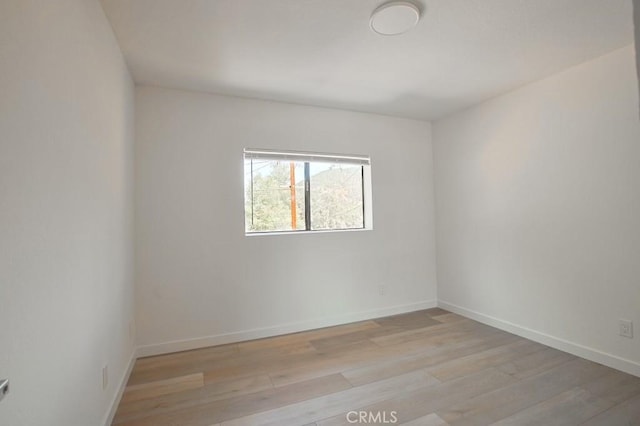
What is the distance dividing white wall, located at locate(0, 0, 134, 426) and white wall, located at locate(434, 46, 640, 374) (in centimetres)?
333

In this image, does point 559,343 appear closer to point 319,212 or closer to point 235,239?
point 319,212

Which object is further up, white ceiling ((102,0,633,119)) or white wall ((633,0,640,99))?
white ceiling ((102,0,633,119))

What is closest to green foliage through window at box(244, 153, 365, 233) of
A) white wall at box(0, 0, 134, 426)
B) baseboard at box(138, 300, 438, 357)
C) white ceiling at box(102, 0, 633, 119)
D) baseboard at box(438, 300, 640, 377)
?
white ceiling at box(102, 0, 633, 119)

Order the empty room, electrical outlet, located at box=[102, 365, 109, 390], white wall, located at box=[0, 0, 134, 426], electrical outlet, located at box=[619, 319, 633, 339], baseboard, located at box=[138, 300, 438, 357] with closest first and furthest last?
1. white wall, located at box=[0, 0, 134, 426]
2. the empty room
3. electrical outlet, located at box=[102, 365, 109, 390]
4. electrical outlet, located at box=[619, 319, 633, 339]
5. baseboard, located at box=[138, 300, 438, 357]

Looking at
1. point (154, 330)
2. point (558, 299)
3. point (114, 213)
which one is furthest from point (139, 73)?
point (558, 299)

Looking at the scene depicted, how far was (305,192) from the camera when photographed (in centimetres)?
317

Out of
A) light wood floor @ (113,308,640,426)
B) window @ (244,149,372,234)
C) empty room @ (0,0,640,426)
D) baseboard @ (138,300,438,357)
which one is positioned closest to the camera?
empty room @ (0,0,640,426)

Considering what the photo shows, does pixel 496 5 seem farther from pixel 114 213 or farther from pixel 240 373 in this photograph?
pixel 240 373

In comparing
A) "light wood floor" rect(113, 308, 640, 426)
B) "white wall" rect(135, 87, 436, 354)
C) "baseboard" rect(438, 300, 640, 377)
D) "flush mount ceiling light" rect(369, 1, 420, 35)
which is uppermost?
"flush mount ceiling light" rect(369, 1, 420, 35)

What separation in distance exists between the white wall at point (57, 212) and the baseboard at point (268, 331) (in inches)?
26.2

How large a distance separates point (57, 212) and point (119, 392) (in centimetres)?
144

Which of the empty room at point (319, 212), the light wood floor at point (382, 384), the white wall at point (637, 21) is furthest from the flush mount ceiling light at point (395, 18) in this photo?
the light wood floor at point (382, 384)

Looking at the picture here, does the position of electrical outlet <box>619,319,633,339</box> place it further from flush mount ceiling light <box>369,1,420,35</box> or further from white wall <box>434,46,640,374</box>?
flush mount ceiling light <box>369,1,420,35</box>

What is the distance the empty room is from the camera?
3.74 ft
